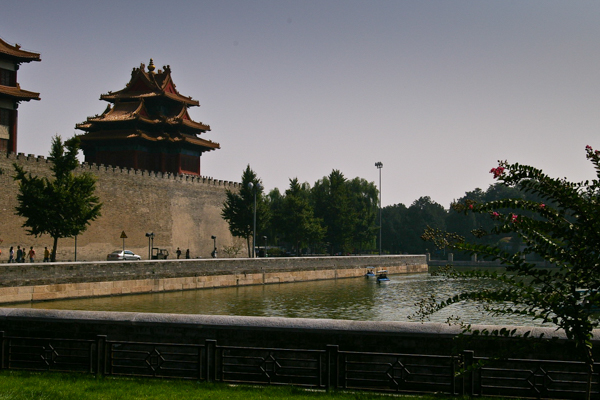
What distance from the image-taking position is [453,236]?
6.89 metres

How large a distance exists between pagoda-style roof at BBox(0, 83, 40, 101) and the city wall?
3867 millimetres

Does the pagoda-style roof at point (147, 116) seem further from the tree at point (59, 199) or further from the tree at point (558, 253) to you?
the tree at point (558, 253)

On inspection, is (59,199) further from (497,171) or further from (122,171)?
(497,171)

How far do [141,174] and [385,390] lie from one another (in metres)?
42.6

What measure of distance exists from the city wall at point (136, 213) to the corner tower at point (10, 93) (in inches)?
66.1

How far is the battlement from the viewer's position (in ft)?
126

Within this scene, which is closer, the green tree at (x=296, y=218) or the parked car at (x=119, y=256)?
the parked car at (x=119, y=256)

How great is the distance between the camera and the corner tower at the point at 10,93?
1528 inches

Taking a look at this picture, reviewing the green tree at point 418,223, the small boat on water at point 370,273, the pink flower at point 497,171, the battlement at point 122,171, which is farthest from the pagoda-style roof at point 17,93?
the green tree at point 418,223

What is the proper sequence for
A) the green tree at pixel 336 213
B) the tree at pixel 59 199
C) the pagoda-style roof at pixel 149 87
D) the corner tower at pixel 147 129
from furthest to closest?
the green tree at pixel 336 213
the pagoda-style roof at pixel 149 87
the corner tower at pixel 147 129
the tree at pixel 59 199

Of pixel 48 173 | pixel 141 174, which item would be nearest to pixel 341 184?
pixel 141 174

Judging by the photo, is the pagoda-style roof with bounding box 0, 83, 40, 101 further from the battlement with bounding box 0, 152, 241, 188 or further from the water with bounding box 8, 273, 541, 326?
the water with bounding box 8, 273, 541, 326

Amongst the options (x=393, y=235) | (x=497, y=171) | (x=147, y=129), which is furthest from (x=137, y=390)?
(x=393, y=235)

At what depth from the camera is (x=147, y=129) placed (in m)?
51.7
